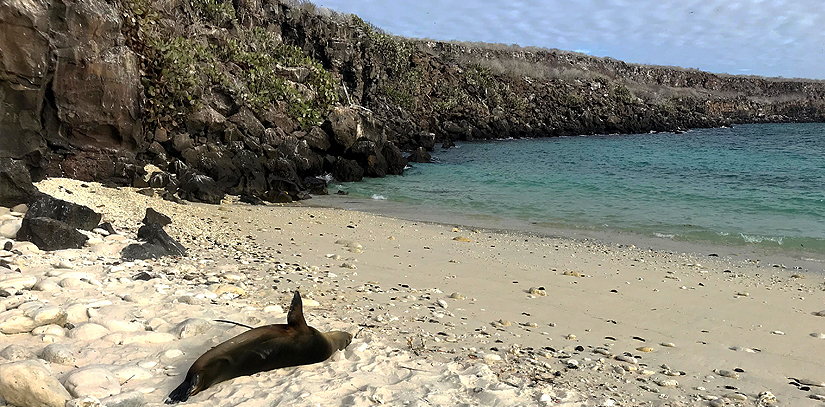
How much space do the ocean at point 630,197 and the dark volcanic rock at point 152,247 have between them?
6176 millimetres

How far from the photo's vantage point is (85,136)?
36.5ft

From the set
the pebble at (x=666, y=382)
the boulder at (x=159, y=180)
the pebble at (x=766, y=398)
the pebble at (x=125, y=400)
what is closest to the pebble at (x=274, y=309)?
the pebble at (x=125, y=400)

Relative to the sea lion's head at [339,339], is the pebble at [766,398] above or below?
below

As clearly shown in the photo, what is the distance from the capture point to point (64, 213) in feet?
21.1

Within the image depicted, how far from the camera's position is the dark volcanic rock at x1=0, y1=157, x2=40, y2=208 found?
23.1ft

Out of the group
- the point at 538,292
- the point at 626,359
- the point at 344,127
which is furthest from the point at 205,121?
the point at 626,359

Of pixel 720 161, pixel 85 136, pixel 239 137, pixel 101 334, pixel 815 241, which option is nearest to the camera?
pixel 101 334

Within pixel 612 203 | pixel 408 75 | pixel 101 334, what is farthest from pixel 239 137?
pixel 408 75

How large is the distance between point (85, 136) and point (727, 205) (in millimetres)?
14889

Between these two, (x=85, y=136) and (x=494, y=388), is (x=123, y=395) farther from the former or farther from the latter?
(x=85, y=136)

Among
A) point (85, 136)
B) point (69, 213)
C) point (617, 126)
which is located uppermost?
point (617, 126)

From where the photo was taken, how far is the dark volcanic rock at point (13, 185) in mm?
7043

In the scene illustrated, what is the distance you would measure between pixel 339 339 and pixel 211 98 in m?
13.3

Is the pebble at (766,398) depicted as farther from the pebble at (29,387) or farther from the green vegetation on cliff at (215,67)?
the green vegetation on cliff at (215,67)
